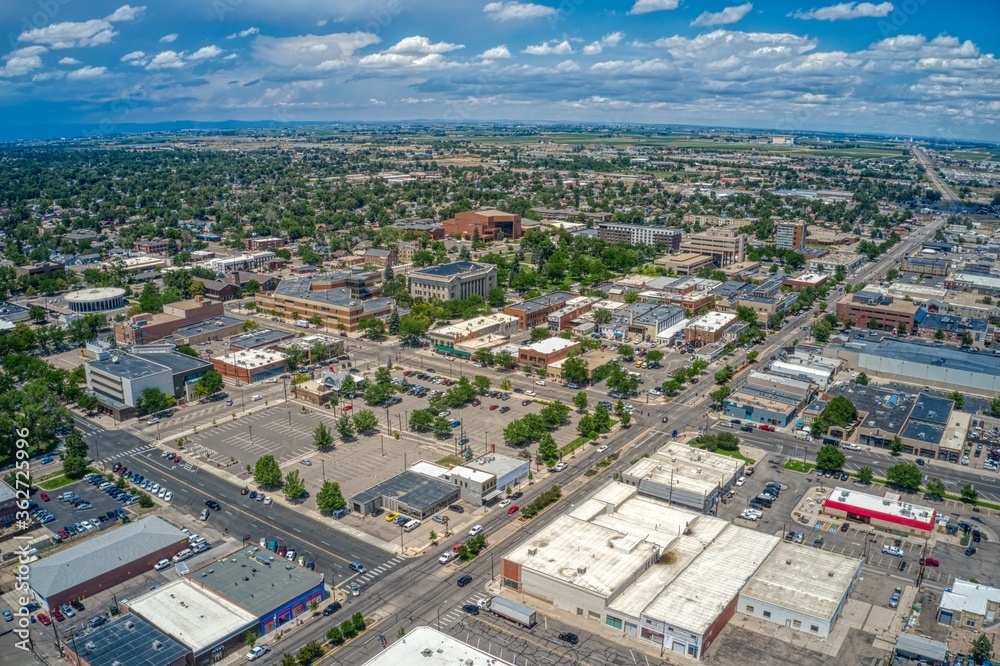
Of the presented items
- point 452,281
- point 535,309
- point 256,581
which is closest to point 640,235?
point 452,281

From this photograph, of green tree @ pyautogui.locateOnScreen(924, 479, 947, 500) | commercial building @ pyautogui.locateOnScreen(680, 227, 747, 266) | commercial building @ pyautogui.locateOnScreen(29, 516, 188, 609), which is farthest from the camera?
commercial building @ pyautogui.locateOnScreen(680, 227, 747, 266)

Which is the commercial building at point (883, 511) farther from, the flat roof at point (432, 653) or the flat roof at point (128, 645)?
the flat roof at point (128, 645)

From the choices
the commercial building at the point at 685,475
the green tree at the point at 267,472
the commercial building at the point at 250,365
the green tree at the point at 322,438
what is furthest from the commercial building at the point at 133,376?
the commercial building at the point at 685,475

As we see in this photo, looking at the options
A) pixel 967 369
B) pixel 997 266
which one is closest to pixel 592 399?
pixel 967 369

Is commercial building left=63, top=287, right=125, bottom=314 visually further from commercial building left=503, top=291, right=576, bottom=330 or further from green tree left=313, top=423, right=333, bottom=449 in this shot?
green tree left=313, top=423, right=333, bottom=449

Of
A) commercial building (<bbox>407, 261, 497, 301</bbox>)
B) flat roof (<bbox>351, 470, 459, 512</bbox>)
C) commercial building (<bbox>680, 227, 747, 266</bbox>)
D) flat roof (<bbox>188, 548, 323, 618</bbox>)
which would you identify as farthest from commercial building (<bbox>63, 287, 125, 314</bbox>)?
commercial building (<bbox>680, 227, 747, 266</bbox>)

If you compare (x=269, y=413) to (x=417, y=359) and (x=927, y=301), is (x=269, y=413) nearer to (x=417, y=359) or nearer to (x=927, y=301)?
(x=417, y=359)

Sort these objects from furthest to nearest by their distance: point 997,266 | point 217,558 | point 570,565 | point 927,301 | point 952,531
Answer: point 997,266
point 927,301
point 952,531
point 217,558
point 570,565
